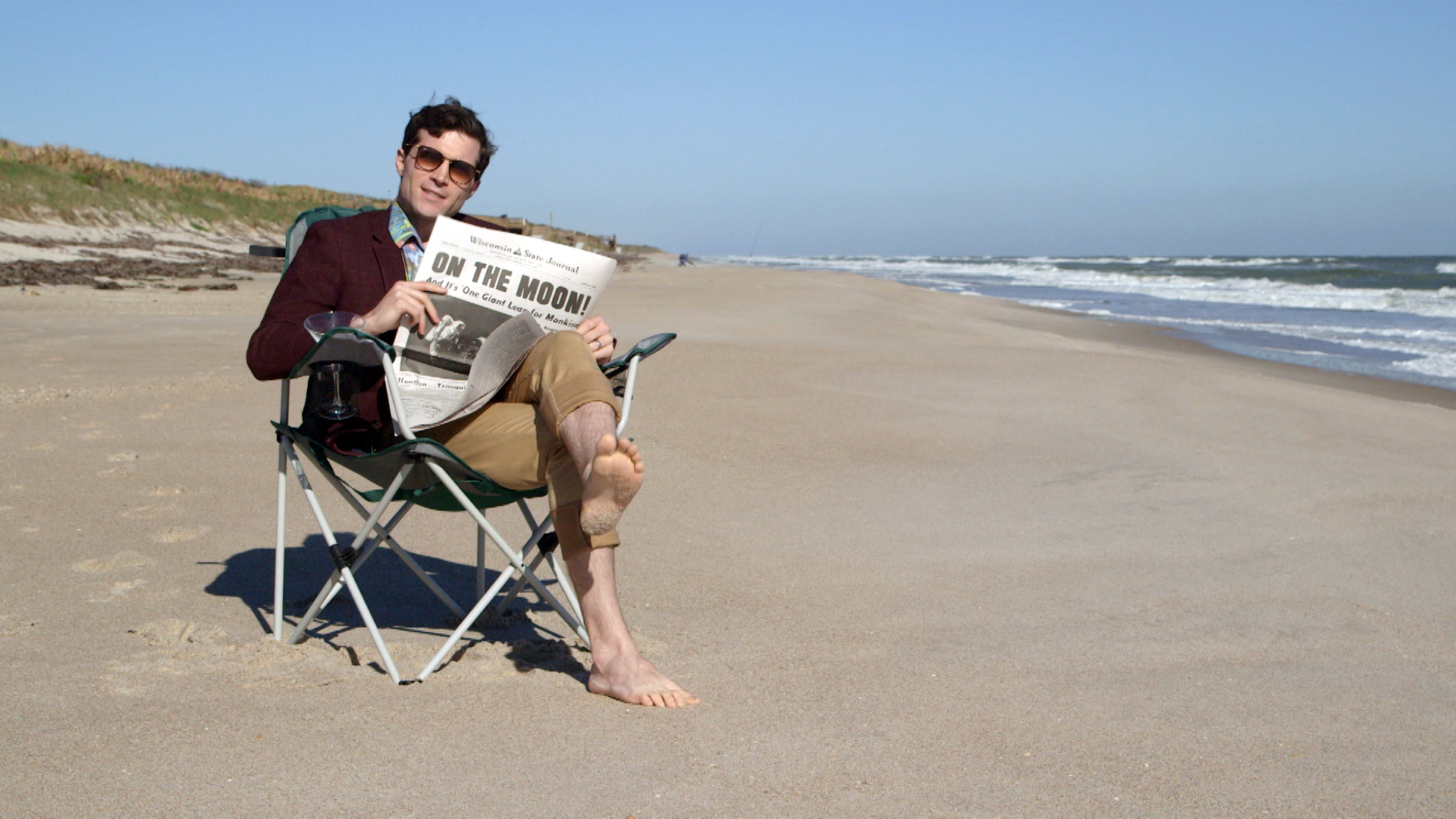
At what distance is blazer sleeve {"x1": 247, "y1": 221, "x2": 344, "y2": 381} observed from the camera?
2.72 m

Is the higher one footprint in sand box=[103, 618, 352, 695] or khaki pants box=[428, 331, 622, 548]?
khaki pants box=[428, 331, 622, 548]

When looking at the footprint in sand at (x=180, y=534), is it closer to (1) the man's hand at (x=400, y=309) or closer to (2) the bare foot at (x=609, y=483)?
(1) the man's hand at (x=400, y=309)

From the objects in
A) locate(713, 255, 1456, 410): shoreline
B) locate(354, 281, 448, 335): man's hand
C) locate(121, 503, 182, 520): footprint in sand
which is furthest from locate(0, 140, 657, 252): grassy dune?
locate(354, 281, 448, 335): man's hand

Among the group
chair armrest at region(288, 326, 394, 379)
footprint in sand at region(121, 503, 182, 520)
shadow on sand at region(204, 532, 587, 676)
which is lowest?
shadow on sand at region(204, 532, 587, 676)

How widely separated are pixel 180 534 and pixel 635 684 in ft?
6.61

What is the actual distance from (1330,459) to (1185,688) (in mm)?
3364

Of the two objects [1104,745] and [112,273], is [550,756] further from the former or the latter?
[112,273]

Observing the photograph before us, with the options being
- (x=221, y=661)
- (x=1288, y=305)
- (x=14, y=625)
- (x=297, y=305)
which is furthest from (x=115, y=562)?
(x=1288, y=305)

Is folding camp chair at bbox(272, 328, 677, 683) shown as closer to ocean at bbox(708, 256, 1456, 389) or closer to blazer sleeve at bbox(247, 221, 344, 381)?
blazer sleeve at bbox(247, 221, 344, 381)

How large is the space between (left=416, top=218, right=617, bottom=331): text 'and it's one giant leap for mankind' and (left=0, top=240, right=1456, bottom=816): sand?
872 millimetres

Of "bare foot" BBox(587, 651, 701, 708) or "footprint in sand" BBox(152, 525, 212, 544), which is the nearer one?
"bare foot" BBox(587, 651, 701, 708)

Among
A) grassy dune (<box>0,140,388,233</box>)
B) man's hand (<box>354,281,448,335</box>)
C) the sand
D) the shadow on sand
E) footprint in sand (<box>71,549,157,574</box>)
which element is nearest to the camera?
the sand

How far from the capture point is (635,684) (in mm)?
2543

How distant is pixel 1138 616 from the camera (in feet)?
10.8
